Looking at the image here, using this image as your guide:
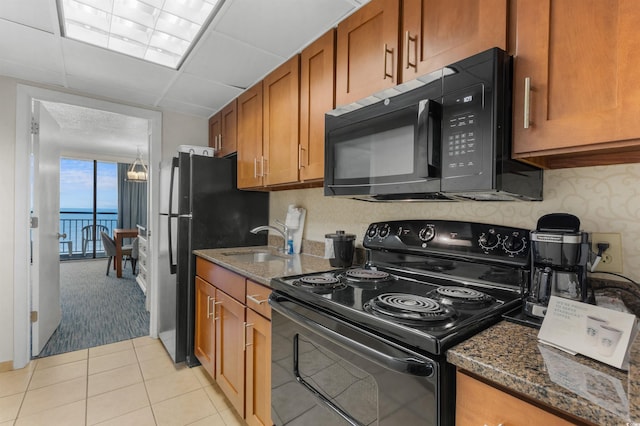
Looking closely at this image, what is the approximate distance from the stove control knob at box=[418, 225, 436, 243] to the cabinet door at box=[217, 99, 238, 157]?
176 cm

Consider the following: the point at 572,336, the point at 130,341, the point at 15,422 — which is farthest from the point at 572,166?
the point at 130,341

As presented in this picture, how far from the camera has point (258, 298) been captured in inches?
58.7

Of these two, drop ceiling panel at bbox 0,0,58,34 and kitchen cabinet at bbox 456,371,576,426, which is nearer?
kitchen cabinet at bbox 456,371,576,426

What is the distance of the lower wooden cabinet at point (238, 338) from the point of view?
1.46m

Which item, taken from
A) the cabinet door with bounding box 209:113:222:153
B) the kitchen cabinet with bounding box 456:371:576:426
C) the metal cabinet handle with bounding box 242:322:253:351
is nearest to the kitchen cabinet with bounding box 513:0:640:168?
the kitchen cabinet with bounding box 456:371:576:426

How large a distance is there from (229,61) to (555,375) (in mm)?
2171

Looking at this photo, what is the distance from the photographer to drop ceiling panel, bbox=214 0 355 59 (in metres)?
1.45

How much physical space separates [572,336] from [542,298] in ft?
0.66

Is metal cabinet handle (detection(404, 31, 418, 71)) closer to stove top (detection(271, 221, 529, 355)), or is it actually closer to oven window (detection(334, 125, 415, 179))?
oven window (detection(334, 125, 415, 179))

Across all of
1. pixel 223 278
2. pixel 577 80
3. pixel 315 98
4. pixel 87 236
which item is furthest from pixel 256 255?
pixel 87 236

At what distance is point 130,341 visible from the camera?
2789mm

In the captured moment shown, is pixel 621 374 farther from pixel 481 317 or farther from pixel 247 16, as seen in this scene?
pixel 247 16

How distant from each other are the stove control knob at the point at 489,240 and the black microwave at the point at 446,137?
0.51 feet

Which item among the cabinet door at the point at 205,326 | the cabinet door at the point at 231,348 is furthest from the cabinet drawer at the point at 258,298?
the cabinet door at the point at 205,326
